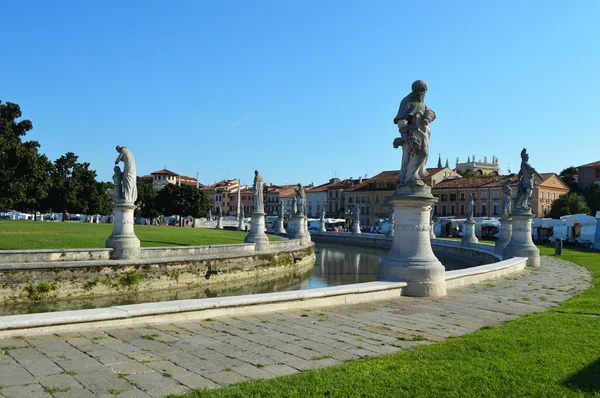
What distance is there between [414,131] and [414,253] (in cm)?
236

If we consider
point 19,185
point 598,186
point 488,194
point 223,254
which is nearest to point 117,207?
point 223,254

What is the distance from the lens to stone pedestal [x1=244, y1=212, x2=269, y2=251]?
79.6 ft

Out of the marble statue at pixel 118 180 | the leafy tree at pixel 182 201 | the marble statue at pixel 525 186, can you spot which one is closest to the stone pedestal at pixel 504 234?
the marble statue at pixel 525 186

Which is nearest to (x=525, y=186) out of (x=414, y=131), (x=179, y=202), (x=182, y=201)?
(x=414, y=131)

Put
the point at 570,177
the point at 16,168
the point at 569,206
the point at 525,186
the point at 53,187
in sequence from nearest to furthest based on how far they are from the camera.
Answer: the point at 525,186
the point at 16,168
the point at 53,187
the point at 569,206
the point at 570,177

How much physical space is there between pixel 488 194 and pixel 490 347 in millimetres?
87124

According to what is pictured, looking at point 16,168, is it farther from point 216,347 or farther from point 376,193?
point 376,193

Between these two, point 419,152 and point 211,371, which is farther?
point 419,152

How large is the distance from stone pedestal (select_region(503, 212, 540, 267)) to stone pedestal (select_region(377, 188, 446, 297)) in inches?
398

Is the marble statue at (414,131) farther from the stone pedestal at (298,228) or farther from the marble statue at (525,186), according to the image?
the stone pedestal at (298,228)

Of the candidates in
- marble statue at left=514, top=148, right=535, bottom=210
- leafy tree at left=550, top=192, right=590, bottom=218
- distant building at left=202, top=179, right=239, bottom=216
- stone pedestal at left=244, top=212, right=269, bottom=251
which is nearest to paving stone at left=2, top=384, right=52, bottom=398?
marble statue at left=514, top=148, right=535, bottom=210

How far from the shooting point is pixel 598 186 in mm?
86500

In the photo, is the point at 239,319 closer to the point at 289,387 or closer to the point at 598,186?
the point at 289,387

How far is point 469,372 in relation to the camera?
4785 mm
